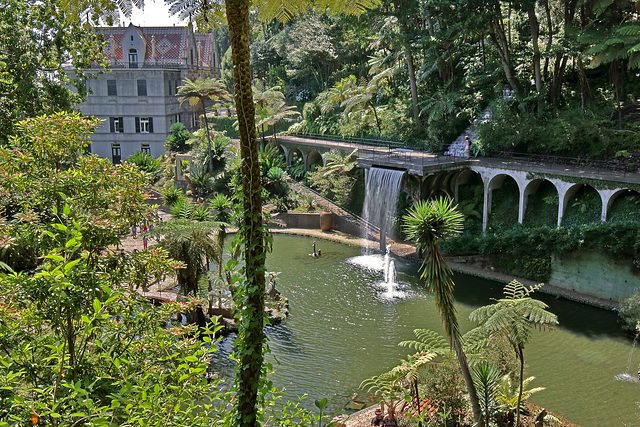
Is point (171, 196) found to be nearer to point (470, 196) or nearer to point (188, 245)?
point (188, 245)

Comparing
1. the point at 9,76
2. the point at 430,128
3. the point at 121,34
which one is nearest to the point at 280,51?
the point at 121,34

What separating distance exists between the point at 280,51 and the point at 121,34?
40.1 ft

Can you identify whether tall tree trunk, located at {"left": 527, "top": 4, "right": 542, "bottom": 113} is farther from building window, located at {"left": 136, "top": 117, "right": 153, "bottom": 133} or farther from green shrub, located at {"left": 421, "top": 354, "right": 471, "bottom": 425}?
building window, located at {"left": 136, "top": 117, "right": 153, "bottom": 133}

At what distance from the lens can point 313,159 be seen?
1378 inches

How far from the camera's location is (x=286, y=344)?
1611cm

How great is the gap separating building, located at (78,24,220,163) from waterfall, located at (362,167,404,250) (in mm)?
20372

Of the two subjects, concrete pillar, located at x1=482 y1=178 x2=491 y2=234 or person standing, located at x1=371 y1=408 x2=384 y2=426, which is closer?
person standing, located at x1=371 y1=408 x2=384 y2=426

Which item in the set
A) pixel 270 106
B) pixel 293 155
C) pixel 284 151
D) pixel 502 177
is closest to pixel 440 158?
pixel 502 177

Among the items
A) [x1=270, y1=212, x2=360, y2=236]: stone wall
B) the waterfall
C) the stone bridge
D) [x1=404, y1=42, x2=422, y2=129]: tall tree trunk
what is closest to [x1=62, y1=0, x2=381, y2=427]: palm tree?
the stone bridge

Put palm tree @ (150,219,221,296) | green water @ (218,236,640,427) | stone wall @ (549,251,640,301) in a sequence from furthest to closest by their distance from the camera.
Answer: stone wall @ (549,251,640,301), palm tree @ (150,219,221,296), green water @ (218,236,640,427)

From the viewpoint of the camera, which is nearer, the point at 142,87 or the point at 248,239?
the point at 248,239

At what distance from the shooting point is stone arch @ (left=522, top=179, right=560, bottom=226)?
73.8 ft

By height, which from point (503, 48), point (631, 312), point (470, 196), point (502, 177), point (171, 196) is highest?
point (503, 48)

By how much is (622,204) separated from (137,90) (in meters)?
31.3
